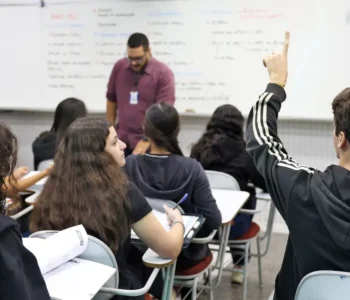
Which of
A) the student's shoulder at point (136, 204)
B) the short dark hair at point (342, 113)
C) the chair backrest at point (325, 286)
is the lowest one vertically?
the chair backrest at point (325, 286)

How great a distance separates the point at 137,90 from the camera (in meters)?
3.81

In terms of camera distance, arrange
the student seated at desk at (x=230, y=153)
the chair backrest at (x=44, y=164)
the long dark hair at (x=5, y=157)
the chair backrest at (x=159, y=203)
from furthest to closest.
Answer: the chair backrest at (x=44, y=164) → the student seated at desk at (x=230, y=153) → the chair backrest at (x=159, y=203) → the long dark hair at (x=5, y=157)

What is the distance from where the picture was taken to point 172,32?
4.07 m

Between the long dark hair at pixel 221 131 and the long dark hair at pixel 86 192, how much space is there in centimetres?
113

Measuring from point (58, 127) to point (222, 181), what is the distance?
113 cm

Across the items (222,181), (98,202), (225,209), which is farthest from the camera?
(222,181)

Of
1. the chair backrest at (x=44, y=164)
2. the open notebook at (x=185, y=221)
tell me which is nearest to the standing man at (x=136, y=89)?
the chair backrest at (x=44, y=164)

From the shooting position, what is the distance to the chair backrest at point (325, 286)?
129 centimetres

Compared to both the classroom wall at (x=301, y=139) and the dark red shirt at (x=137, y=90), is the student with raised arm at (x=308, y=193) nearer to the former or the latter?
the dark red shirt at (x=137, y=90)

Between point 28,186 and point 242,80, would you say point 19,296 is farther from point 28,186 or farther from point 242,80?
point 242,80

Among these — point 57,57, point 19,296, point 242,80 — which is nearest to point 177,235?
point 19,296

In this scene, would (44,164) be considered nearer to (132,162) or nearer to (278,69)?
(132,162)

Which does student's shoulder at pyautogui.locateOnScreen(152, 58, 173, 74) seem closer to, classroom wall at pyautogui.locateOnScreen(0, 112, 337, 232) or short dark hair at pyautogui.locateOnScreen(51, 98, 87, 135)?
classroom wall at pyautogui.locateOnScreen(0, 112, 337, 232)

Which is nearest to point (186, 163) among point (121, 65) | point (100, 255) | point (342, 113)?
point (100, 255)
